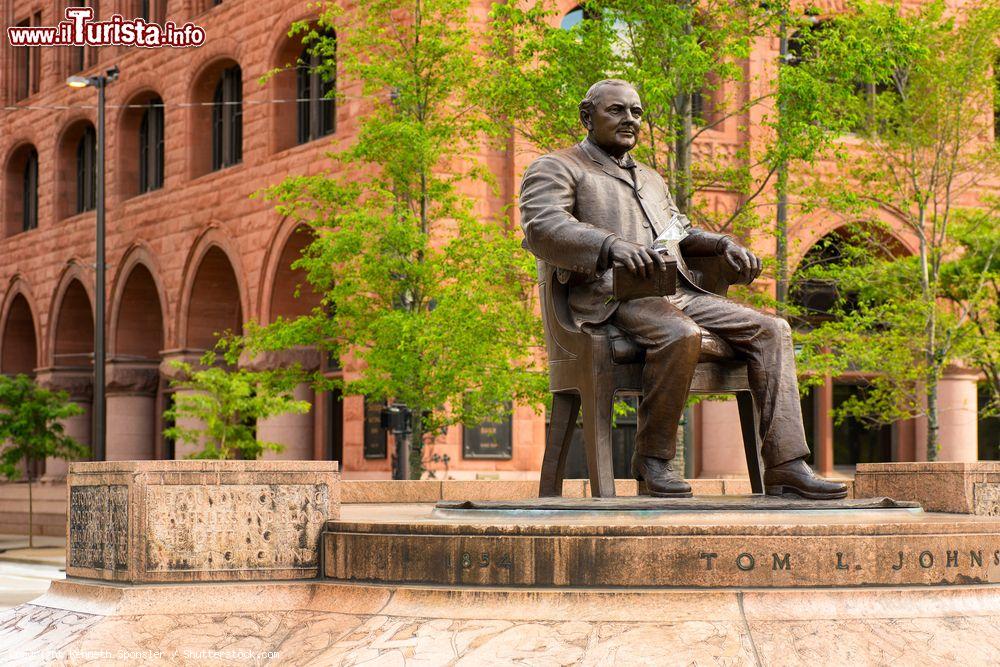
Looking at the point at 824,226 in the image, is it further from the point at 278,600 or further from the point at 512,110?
the point at 278,600

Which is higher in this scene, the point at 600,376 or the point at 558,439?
the point at 600,376

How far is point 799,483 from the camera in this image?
A: 26.7ft

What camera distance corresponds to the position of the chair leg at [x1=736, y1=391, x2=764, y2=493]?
8875 millimetres

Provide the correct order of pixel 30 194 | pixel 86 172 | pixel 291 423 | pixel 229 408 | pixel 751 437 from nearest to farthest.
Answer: pixel 751 437
pixel 229 408
pixel 291 423
pixel 86 172
pixel 30 194

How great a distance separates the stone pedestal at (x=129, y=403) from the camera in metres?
41.0

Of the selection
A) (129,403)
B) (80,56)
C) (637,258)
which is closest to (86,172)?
(80,56)

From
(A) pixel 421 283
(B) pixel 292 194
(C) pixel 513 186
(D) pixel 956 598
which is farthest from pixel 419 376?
(D) pixel 956 598

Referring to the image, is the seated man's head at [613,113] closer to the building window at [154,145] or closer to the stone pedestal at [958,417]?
the stone pedestal at [958,417]

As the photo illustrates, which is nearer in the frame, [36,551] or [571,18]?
[36,551]

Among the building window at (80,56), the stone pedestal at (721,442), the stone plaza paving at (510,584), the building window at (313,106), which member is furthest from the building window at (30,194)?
the stone plaza paving at (510,584)

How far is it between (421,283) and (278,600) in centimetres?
1419

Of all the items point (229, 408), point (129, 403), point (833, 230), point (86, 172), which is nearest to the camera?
point (229, 408)

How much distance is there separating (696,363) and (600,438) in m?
0.67

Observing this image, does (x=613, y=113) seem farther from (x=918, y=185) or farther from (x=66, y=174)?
(x=66, y=174)
